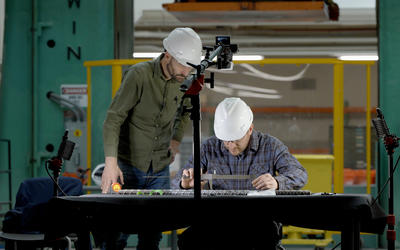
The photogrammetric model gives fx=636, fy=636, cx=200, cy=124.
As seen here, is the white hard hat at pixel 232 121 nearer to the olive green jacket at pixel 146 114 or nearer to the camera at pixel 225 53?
the olive green jacket at pixel 146 114

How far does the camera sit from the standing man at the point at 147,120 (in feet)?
12.3

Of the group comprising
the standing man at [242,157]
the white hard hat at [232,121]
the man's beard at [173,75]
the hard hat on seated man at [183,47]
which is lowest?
the standing man at [242,157]

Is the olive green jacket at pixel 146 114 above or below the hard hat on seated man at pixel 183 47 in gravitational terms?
below

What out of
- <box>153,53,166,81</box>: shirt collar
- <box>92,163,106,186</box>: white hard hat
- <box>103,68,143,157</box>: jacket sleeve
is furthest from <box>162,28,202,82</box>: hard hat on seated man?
<box>92,163,106,186</box>: white hard hat

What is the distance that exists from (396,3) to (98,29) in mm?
2742

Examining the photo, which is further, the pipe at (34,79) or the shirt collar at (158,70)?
the pipe at (34,79)

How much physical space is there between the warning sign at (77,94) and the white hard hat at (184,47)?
97.0 inches

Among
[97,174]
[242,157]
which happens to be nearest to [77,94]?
[97,174]

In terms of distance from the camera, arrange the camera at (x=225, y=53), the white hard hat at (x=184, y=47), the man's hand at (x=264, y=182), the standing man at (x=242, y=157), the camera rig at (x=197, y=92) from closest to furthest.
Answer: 1. the camera rig at (x=197, y=92)
2. the camera at (x=225, y=53)
3. the man's hand at (x=264, y=182)
4. the standing man at (x=242, y=157)
5. the white hard hat at (x=184, y=47)

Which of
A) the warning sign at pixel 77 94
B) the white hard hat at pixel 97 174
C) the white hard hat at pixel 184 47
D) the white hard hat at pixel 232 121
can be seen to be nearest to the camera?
the white hard hat at pixel 232 121

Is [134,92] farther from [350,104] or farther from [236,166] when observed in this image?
[350,104]

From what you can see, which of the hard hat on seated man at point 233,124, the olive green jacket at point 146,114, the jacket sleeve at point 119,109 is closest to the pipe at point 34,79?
the olive green jacket at point 146,114

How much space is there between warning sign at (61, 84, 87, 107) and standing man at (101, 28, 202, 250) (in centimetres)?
212

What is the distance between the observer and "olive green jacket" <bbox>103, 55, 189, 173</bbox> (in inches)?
150
